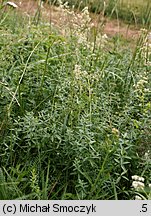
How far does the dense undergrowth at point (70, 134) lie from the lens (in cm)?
271

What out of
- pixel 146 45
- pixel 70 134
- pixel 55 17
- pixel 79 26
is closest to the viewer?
pixel 70 134

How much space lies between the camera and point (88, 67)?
3498 mm

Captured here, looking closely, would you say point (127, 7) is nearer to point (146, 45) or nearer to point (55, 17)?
point (146, 45)

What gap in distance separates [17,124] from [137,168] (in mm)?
716

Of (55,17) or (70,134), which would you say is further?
(55,17)

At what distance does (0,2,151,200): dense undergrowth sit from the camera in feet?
8.89

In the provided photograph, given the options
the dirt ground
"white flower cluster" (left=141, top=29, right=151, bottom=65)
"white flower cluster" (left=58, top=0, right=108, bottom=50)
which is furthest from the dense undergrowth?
the dirt ground

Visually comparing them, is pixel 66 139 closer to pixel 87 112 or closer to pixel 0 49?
pixel 87 112

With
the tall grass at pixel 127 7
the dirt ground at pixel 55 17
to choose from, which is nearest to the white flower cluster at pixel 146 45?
the tall grass at pixel 127 7

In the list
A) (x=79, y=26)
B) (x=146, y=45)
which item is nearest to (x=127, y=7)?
(x=146, y=45)

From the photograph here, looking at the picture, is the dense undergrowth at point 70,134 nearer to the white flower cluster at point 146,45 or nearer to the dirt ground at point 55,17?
the white flower cluster at point 146,45

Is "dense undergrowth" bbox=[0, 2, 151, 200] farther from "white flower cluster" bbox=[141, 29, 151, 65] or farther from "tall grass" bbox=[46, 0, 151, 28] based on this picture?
"tall grass" bbox=[46, 0, 151, 28]

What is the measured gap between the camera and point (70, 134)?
2.77 metres

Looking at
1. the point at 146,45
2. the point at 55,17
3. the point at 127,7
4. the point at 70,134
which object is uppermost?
the point at 127,7
